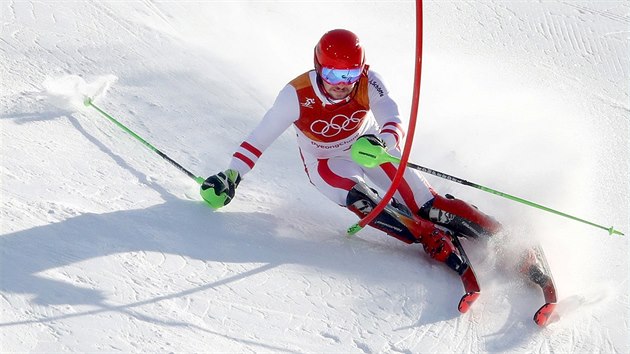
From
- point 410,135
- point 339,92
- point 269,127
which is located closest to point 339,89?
point 339,92

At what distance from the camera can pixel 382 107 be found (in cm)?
498

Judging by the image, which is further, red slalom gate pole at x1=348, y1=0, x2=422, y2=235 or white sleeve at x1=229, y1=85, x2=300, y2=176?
white sleeve at x1=229, y1=85, x2=300, y2=176

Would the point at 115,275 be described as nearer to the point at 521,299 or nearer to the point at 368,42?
the point at 521,299

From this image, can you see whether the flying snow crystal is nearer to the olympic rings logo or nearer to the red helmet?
the olympic rings logo

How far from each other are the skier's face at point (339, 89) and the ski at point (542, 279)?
143 centimetres

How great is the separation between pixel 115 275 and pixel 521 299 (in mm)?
2200

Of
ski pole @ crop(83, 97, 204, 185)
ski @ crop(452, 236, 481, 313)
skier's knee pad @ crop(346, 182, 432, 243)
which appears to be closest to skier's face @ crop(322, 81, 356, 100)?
skier's knee pad @ crop(346, 182, 432, 243)

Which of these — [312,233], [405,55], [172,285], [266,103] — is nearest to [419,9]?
[312,233]

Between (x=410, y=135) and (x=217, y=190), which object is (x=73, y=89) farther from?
(x=410, y=135)

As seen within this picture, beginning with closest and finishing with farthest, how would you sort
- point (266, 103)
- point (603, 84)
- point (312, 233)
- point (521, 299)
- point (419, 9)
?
point (419, 9) → point (521, 299) → point (312, 233) → point (266, 103) → point (603, 84)

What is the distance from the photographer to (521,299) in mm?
4387

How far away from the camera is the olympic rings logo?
499 cm

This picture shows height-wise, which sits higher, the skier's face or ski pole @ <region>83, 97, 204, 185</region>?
the skier's face

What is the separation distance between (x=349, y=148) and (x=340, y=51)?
0.81 m
